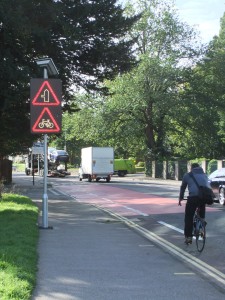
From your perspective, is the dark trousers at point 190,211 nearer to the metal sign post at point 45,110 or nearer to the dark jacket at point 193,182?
the dark jacket at point 193,182

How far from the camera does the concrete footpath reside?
243 inches

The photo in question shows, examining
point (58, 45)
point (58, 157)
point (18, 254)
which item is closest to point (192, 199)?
point (18, 254)

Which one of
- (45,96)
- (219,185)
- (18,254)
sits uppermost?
(45,96)

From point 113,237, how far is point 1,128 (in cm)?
780

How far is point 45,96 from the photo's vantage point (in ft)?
42.0

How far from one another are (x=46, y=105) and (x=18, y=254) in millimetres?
5465

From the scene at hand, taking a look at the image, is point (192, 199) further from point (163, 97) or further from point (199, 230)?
point (163, 97)

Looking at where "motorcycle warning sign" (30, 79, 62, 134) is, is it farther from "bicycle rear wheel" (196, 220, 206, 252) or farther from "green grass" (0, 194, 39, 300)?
"bicycle rear wheel" (196, 220, 206, 252)

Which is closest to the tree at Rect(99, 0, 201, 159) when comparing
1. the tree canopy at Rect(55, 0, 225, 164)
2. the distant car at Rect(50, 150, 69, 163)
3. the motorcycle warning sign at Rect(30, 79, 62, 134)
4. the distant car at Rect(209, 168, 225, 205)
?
the tree canopy at Rect(55, 0, 225, 164)

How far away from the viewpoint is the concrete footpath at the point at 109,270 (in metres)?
6.18

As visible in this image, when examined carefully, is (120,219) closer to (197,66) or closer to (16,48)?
(16,48)

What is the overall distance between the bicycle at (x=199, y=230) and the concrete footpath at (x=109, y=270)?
2.54 feet

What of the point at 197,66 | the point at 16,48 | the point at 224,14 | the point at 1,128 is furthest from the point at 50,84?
the point at 224,14

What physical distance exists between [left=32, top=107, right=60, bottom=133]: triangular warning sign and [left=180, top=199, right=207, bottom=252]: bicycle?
180 inches
